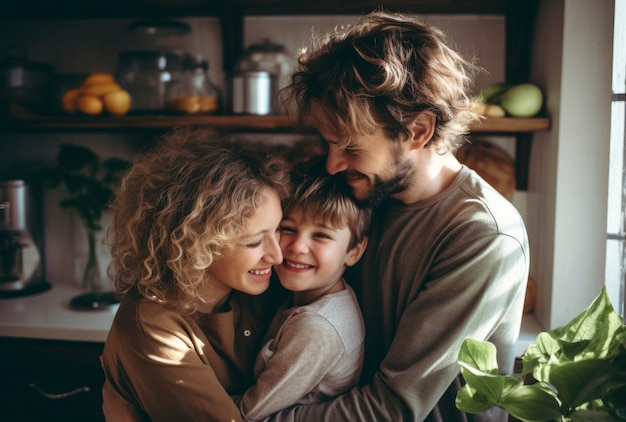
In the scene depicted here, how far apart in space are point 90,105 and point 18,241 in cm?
64

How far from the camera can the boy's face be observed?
1301 mm

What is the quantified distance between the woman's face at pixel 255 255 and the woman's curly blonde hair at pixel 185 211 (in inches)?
0.7

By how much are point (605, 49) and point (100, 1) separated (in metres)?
1.76

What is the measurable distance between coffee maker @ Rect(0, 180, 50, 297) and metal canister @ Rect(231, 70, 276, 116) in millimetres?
943

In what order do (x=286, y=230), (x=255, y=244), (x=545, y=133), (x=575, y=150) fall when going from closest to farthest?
(x=255, y=244)
(x=286, y=230)
(x=575, y=150)
(x=545, y=133)

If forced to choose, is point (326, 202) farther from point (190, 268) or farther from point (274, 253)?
point (190, 268)

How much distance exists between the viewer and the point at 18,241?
2232 millimetres

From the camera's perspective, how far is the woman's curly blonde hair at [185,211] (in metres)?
1.18

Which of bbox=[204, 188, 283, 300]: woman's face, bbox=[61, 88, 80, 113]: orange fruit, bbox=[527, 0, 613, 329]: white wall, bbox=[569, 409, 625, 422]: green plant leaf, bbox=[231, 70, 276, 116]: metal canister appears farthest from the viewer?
bbox=[61, 88, 80, 113]: orange fruit

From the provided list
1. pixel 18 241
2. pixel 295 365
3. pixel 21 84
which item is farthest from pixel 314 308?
Result: pixel 21 84

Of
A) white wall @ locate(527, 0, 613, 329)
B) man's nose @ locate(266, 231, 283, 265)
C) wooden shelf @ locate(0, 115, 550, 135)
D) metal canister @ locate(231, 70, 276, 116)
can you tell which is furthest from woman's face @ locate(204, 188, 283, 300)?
white wall @ locate(527, 0, 613, 329)

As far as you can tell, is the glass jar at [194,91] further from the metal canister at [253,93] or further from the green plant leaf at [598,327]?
the green plant leaf at [598,327]

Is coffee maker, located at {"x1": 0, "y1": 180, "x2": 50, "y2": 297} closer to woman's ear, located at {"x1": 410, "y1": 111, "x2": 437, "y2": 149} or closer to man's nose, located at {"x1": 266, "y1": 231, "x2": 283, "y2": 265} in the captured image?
man's nose, located at {"x1": 266, "y1": 231, "x2": 283, "y2": 265}

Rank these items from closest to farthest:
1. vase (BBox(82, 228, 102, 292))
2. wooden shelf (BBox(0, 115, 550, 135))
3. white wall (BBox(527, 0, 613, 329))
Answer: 1. white wall (BBox(527, 0, 613, 329))
2. wooden shelf (BBox(0, 115, 550, 135))
3. vase (BBox(82, 228, 102, 292))
